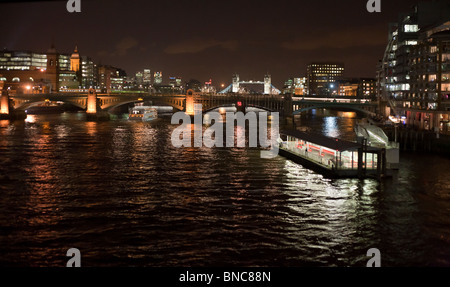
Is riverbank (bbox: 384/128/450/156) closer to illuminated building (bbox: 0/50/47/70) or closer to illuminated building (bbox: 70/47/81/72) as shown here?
illuminated building (bbox: 70/47/81/72)

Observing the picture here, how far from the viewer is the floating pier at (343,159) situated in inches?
1169

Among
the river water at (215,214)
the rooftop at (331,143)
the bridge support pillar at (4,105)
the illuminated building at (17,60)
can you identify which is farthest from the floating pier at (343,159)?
the illuminated building at (17,60)

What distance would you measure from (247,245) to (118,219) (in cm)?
599

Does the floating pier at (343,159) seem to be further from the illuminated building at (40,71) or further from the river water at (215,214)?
the illuminated building at (40,71)

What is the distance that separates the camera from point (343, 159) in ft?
104

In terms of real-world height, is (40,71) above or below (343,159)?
above

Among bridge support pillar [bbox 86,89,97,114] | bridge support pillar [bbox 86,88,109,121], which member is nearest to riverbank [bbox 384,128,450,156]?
bridge support pillar [bbox 86,88,109,121]

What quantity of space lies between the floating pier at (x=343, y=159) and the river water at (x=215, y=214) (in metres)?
0.87

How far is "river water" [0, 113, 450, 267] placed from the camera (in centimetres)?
1653

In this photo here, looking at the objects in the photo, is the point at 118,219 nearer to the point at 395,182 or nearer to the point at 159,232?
the point at 159,232

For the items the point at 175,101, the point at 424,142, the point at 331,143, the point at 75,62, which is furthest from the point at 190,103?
the point at 75,62

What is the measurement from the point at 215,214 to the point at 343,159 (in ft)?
42.6

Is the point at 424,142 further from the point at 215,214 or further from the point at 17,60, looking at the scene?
the point at 17,60
